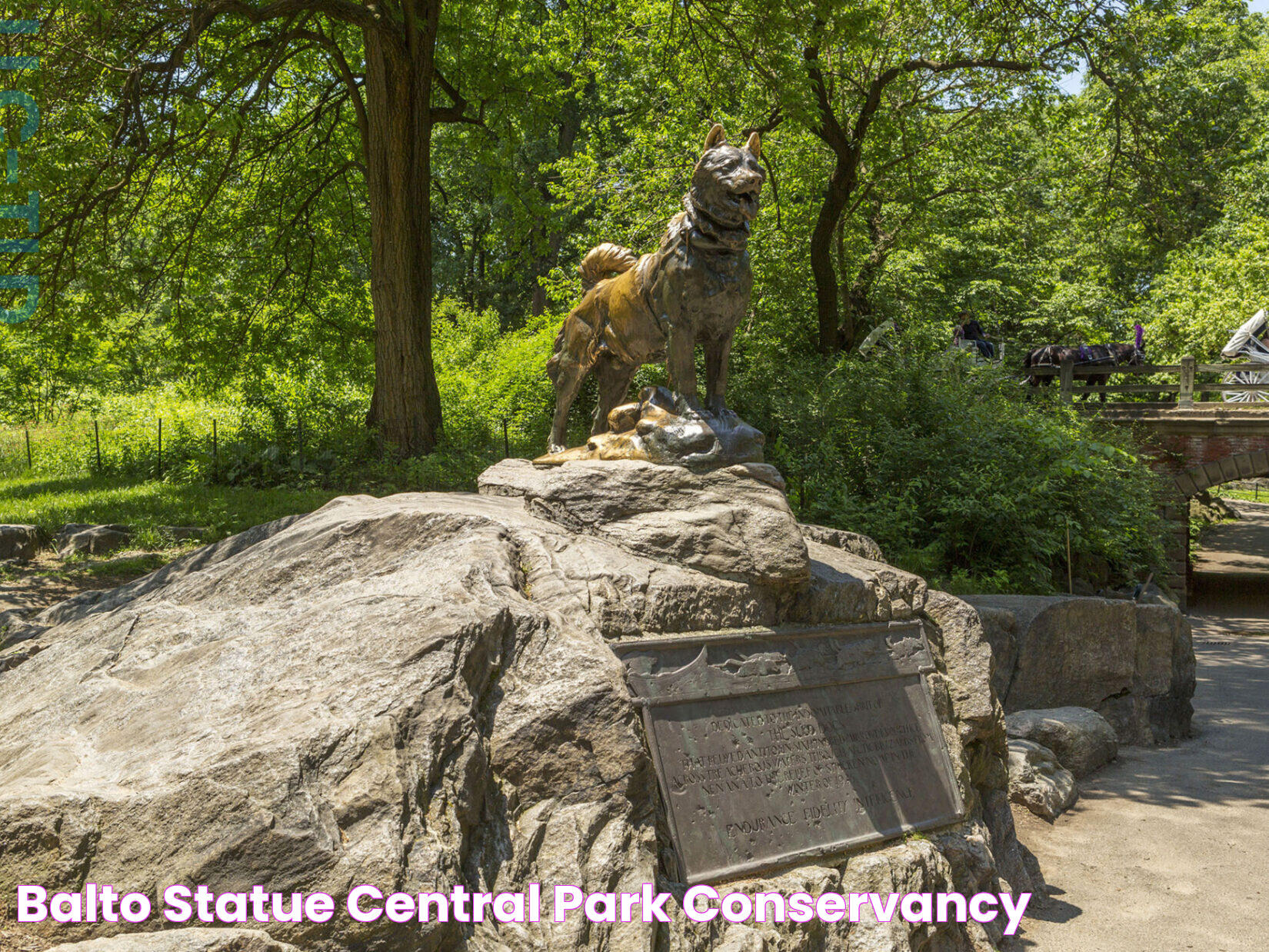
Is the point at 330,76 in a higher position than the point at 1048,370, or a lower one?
higher

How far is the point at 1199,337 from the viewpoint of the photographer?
22.1m

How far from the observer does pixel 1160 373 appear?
19.1m

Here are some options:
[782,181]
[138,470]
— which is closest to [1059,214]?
[782,181]

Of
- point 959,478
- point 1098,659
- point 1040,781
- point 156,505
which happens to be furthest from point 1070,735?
point 156,505

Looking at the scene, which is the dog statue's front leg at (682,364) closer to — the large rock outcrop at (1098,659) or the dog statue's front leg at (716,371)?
the dog statue's front leg at (716,371)

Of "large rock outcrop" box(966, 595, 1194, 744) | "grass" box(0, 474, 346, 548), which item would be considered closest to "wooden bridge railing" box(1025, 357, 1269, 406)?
"large rock outcrop" box(966, 595, 1194, 744)

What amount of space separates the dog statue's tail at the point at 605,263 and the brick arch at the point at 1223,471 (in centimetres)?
1627

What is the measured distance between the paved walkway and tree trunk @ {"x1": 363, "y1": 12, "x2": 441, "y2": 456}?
309 inches

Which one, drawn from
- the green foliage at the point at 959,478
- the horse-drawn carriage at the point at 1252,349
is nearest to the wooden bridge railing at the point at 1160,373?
the horse-drawn carriage at the point at 1252,349

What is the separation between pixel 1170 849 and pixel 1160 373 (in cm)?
1621

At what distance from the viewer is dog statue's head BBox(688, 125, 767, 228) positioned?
158 inches

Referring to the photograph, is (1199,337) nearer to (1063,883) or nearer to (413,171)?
(413,171)

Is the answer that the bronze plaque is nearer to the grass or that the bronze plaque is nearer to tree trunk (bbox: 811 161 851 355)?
the grass

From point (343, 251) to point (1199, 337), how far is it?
1889 cm
